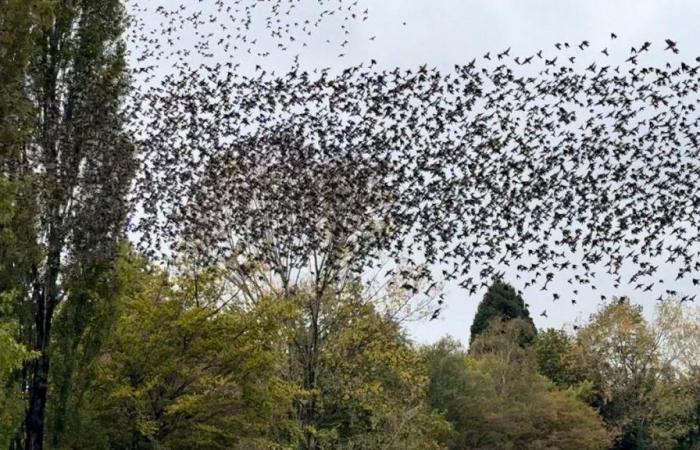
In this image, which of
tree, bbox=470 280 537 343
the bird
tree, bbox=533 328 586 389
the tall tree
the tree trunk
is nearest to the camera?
the bird

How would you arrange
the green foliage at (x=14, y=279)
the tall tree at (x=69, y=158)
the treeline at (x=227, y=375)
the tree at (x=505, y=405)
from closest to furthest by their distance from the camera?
the green foliage at (x=14, y=279), the tall tree at (x=69, y=158), the treeline at (x=227, y=375), the tree at (x=505, y=405)

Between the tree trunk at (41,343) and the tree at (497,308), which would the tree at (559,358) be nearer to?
the tree at (497,308)

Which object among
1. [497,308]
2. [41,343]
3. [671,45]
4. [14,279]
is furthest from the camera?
[497,308]

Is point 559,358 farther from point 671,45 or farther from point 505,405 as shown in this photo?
point 671,45

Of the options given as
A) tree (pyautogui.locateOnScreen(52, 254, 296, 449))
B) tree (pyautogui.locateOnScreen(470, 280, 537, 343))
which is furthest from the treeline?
tree (pyautogui.locateOnScreen(470, 280, 537, 343))

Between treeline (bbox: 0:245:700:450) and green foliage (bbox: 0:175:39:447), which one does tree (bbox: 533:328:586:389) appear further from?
green foliage (bbox: 0:175:39:447)

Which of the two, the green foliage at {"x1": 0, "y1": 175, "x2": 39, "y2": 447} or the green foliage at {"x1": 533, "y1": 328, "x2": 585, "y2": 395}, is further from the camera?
the green foliage at {"x1": 533, "y1": 328, "x2": 585, "y2": 395}

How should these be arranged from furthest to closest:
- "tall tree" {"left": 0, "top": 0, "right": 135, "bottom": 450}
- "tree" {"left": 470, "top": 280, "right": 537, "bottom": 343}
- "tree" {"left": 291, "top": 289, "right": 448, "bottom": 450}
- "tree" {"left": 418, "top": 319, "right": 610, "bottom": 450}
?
"tree" {"left": 470, "top": 280, "right": 537, "bottom": 343} → "tree" {"left": 418, "top": 319, "right": 610, "bottom": 450} → "tree" {"left": 291, "top": 289, "right": 448, "bottom": 450} → "tall tree" {"left": 0, "top": 0, "right": 135, "bottom": 450}

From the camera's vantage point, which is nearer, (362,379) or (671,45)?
(671,45)

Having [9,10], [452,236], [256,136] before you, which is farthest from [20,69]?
[452,236]

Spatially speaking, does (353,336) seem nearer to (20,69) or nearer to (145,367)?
(145,367)

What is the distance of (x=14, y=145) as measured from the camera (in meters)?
9.70

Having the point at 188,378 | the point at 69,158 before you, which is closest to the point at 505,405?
the point at 188,378

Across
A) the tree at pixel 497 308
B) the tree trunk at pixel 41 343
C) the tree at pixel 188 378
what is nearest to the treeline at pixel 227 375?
the tree at pixel 188 378
